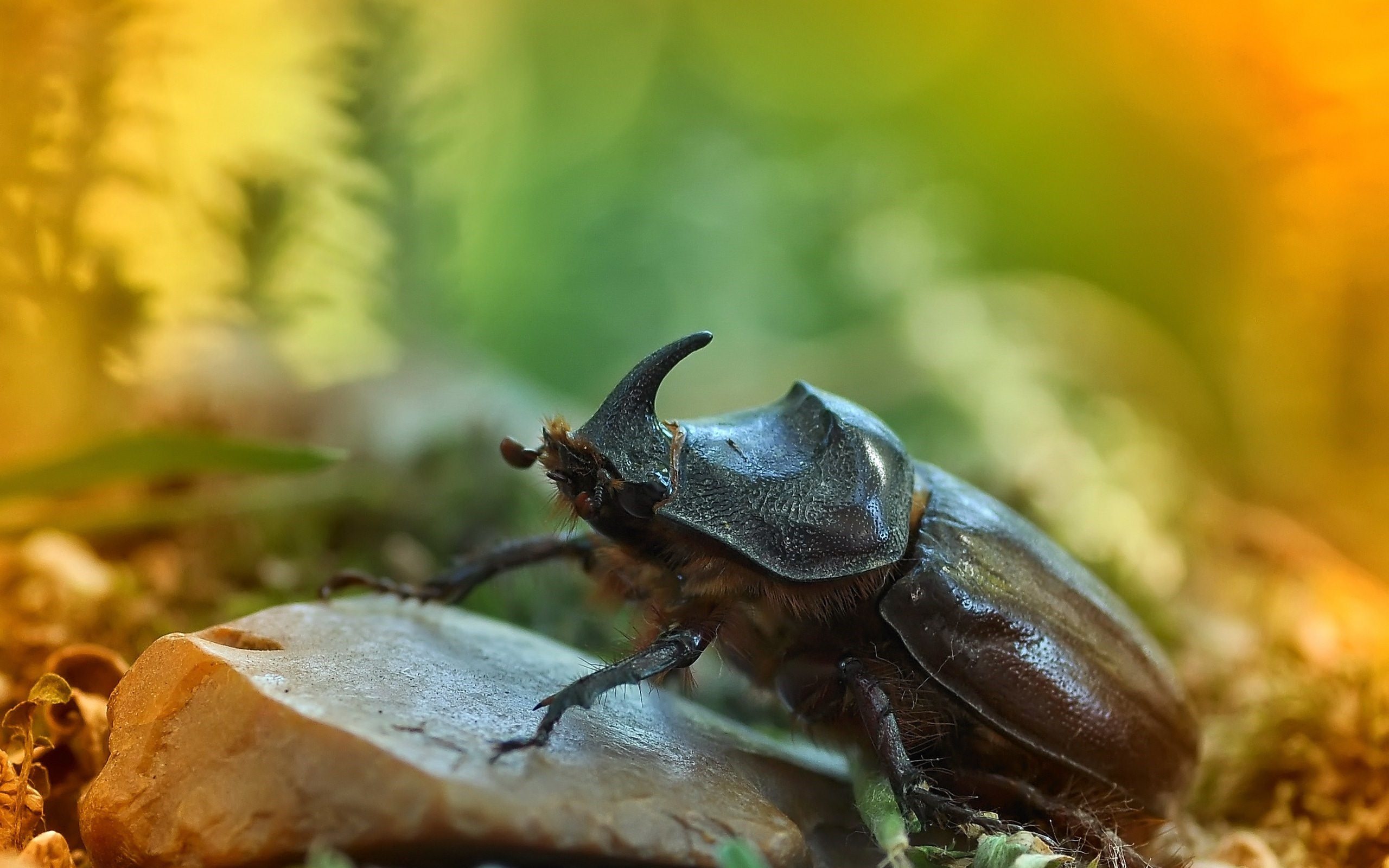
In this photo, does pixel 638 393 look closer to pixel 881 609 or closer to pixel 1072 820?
pixel 881 609

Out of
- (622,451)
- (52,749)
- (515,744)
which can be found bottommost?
→ (52,749)

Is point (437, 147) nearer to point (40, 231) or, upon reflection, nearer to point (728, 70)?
point (40, 231)

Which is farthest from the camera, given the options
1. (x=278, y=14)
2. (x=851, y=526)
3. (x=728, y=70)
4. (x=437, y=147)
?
(x=728, y=70)

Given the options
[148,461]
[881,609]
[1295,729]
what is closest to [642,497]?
[881,609]

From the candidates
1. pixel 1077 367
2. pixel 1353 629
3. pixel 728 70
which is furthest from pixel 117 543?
pixel 728 70

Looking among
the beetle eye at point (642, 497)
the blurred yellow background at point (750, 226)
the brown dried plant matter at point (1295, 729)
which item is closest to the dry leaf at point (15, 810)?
the beetle eye at point (642, 497)

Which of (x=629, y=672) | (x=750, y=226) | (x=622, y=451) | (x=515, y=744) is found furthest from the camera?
(x=750, y=226)
